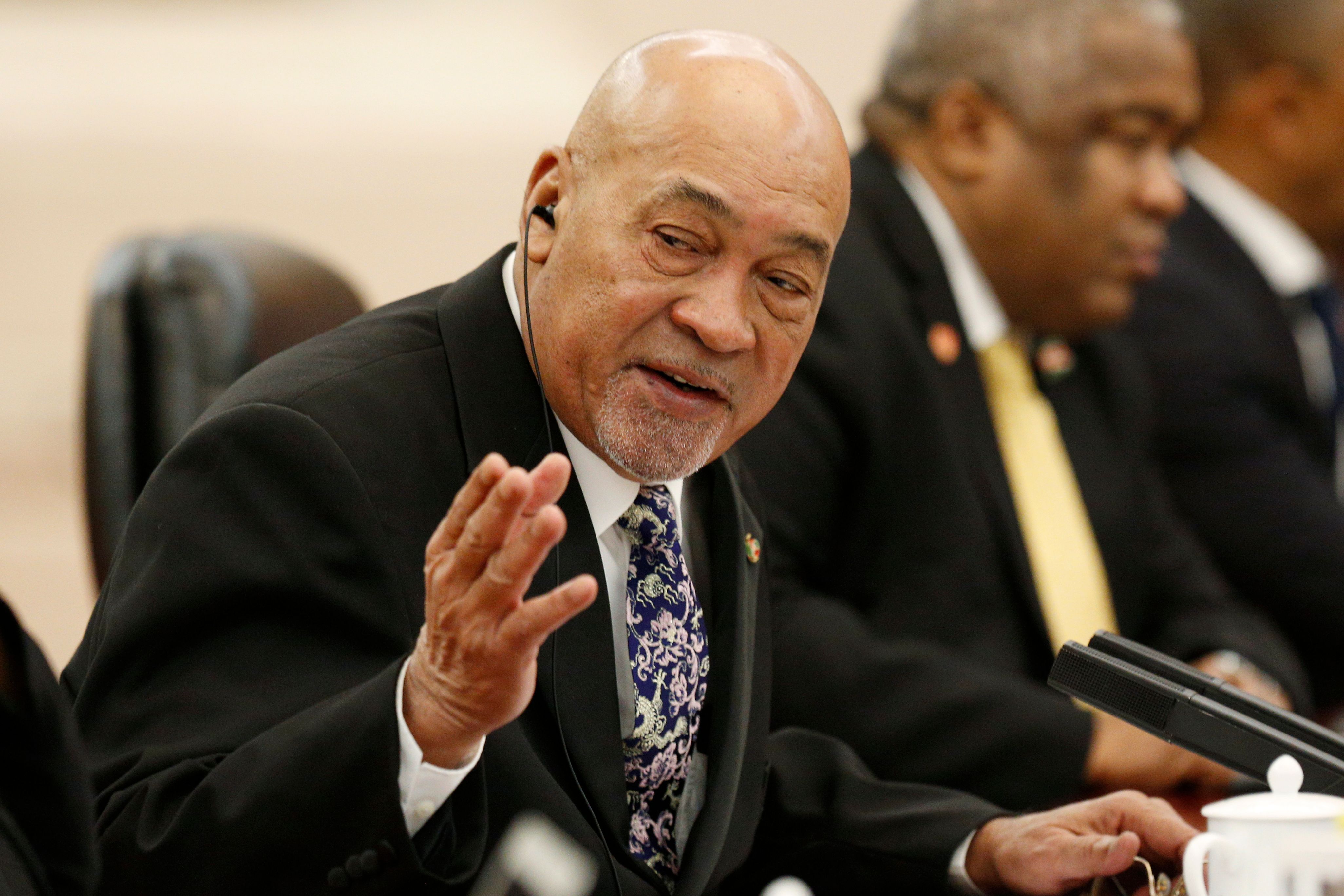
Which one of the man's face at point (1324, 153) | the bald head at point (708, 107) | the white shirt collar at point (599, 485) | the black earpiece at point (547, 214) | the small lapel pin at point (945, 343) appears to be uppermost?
the man's face at point (1324, 153)

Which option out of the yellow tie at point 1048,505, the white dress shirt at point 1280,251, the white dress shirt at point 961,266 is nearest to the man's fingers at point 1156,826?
the yellow tie at point 1048,505

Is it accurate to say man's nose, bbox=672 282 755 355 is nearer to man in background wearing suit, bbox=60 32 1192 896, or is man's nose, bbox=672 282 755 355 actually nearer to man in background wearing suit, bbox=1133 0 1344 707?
man in background wearing suit, bbox=60 32 1192 896

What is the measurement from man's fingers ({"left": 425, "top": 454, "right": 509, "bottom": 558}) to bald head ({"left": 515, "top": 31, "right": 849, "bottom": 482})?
375mm

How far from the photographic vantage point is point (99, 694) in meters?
1.27

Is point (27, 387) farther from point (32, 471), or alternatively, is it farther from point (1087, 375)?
point (1087, 375)

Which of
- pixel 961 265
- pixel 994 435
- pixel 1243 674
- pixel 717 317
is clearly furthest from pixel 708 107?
pixel 1243 674

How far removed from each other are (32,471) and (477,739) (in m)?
3.90

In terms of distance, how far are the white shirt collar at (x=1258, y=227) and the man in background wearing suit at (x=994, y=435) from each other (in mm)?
704

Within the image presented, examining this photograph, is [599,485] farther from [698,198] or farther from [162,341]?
[162,341]

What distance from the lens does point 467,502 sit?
1.04 m

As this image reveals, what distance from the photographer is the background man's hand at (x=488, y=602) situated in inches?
40.2

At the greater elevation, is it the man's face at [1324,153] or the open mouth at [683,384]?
the man's face at [1324,153]

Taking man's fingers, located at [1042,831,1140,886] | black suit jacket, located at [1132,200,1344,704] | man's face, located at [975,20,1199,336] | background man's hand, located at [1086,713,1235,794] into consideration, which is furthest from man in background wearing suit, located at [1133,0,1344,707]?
man's fingers, located at [1042,831,1140,886]

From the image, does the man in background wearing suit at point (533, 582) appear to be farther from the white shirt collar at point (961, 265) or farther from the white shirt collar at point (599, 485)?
the white shirt collar at point (961, 265)
